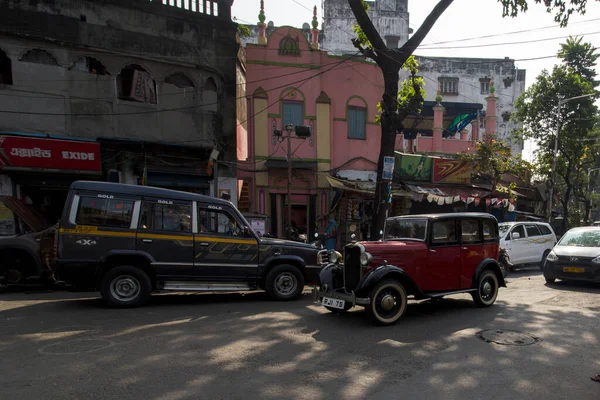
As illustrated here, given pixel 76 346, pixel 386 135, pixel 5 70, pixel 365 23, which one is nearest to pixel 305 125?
pixel 386 135

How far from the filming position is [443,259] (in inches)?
278

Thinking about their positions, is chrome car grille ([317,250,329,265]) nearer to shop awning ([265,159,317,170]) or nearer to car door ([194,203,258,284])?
car door ([194,203,258,284])

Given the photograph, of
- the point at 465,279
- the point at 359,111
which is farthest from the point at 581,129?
the point at 465,279

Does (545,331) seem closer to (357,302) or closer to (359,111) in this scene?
(357,302)

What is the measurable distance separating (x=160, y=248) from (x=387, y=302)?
4244 millimetres

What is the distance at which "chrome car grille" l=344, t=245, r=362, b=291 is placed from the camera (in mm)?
6488

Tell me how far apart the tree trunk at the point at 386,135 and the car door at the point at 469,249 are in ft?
15.2

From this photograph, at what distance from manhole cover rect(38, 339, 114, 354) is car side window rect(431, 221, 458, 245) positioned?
525cm

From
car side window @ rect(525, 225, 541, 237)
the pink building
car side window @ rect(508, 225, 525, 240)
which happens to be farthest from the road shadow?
the pink building

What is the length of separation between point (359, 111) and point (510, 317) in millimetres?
14170

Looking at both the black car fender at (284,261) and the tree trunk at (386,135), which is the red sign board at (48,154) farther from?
the tree trunk at (386,135)

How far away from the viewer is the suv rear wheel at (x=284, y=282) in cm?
830

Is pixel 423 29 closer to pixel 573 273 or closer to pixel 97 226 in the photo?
pixel 573 273

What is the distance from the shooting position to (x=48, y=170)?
43.2 ft
